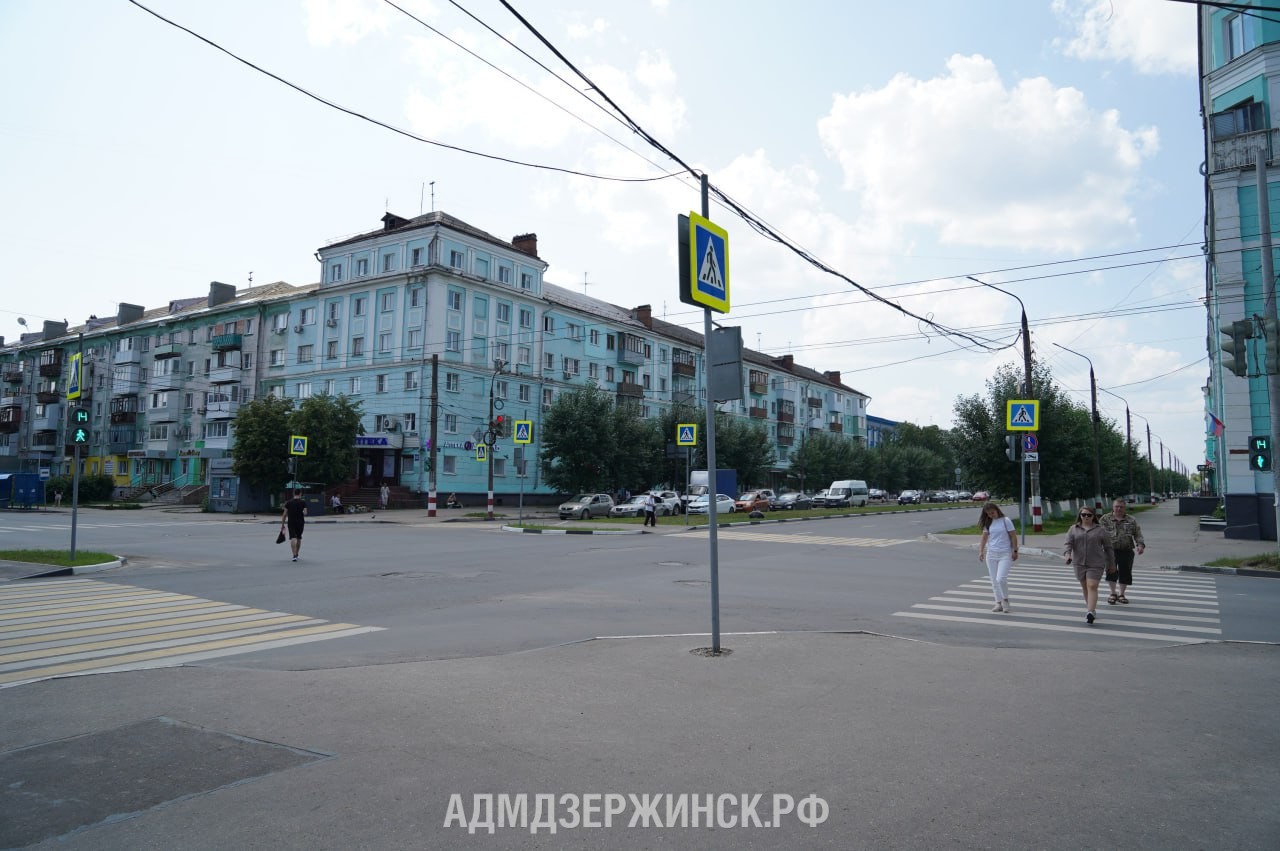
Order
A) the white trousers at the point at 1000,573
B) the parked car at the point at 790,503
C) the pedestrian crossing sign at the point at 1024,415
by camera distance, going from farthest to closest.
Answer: the parked car at the point at 790,503 → the pedestrian crossing sign at the point at 1024,415 → the white trousers at the point at 1000,573

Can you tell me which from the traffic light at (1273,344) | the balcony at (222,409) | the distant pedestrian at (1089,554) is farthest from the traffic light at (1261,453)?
the balcony at (222,409)

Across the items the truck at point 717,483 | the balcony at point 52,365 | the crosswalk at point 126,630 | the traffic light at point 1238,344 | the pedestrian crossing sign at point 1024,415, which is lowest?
the crosswalk at point 126,630

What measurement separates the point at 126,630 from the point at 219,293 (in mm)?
64681

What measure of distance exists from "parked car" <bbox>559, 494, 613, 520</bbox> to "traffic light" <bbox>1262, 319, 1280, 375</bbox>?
31726 millimetres

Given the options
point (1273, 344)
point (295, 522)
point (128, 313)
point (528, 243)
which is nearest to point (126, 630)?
point (295, 522)

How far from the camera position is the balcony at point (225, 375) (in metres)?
60.3

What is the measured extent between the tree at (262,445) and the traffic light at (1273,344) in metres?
42.8

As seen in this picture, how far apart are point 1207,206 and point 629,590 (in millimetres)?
32528

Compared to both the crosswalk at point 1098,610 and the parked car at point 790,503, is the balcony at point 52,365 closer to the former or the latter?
the parked car at point 790,503

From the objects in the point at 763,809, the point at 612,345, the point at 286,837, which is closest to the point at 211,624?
the point at 286,837

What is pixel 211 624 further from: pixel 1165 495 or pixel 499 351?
pixel 1165 495

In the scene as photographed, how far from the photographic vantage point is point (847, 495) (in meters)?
66.3

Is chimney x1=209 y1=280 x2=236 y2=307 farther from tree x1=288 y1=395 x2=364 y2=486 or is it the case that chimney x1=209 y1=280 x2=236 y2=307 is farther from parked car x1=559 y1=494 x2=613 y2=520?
parked car x1=559 y1=494 x2=613 y2=520

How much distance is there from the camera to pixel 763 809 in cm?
417
